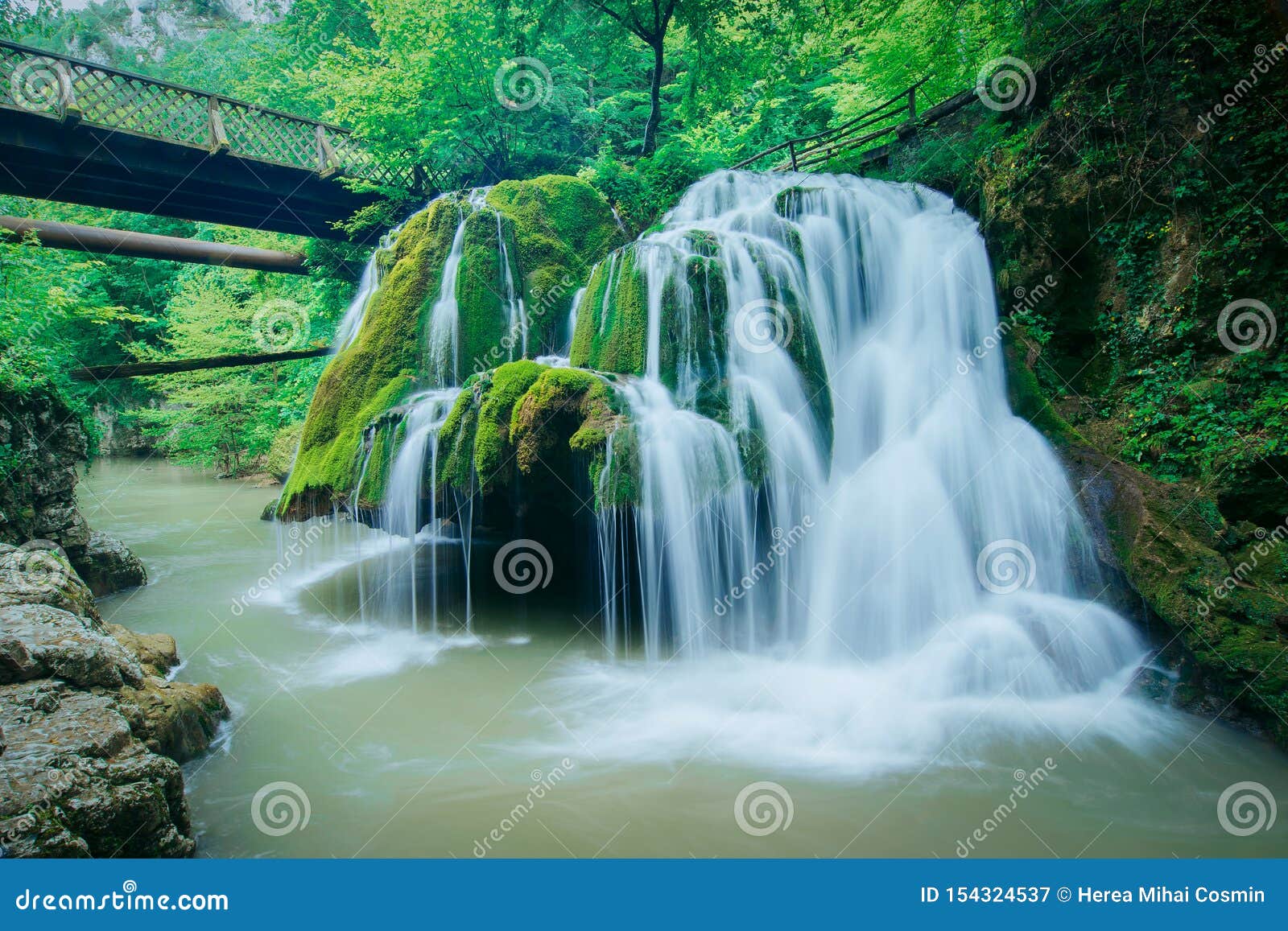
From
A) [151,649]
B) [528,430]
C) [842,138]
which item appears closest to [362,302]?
[528,430]

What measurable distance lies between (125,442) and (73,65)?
1979cm

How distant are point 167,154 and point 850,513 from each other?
1285cm

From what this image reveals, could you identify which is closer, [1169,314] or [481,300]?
[1169,314]

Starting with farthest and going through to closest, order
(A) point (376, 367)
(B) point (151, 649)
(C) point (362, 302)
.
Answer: (C) point (362, 302) → (A) point (376, 367) → (B) point (151, 649)

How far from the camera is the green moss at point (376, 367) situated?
7758 millimetres

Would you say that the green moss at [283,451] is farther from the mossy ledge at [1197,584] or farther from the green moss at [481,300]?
the mossy ledge at [1197,584]

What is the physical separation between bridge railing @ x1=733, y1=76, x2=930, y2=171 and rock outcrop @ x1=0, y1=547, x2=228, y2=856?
12.7m

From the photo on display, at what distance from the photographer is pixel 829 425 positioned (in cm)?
760

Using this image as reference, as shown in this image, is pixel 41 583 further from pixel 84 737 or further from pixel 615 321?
pixel 615 321

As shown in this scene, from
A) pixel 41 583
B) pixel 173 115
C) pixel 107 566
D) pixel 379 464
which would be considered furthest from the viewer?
pixel 173 115

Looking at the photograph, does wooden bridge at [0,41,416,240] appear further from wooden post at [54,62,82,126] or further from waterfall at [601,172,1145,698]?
waterfall at [601,172,1145,698]

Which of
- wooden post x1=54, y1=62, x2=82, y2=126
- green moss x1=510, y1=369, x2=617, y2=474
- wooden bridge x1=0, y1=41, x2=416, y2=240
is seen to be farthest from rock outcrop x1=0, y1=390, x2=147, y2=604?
green moss x1=510, y1=369, x2=617, y2=474

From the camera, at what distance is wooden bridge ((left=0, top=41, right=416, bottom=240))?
32.8 feet

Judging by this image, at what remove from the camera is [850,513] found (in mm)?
7324
